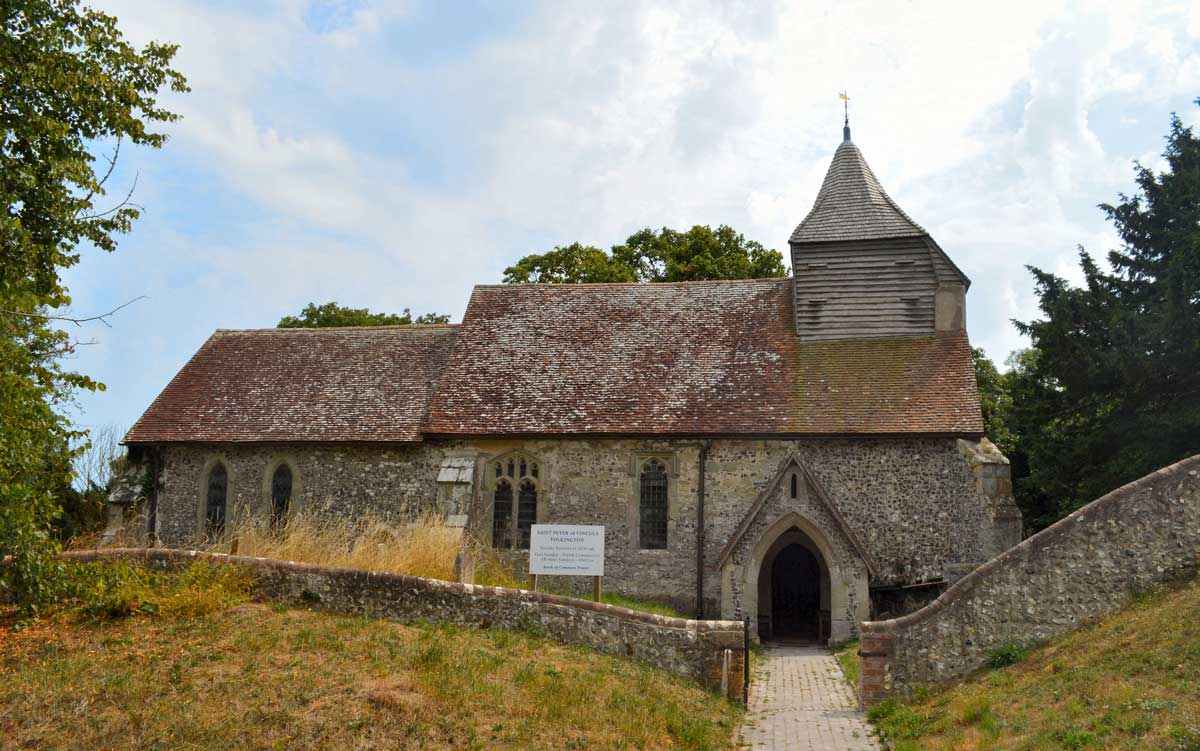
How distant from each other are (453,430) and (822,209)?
36.1 feet

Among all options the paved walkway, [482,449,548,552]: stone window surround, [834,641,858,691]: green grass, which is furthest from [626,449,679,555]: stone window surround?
[834,641,858,691]: green grass

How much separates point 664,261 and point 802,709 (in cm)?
2623

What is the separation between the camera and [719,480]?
847 inches

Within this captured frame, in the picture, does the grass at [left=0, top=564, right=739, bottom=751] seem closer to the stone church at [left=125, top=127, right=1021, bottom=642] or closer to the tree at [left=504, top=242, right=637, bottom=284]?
the stone church at [left=125, top=127, right=1021, bottom=642]

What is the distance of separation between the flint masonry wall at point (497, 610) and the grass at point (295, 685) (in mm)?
305

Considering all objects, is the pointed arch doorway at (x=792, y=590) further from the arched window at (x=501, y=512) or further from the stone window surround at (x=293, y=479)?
the stone window surround at (x=293, y=479)

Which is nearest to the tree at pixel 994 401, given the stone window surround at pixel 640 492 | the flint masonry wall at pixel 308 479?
the stone window surround at pixel 640 492

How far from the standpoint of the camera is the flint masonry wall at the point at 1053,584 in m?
13.1

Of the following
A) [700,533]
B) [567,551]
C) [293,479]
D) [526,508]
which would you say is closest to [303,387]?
[293,479]

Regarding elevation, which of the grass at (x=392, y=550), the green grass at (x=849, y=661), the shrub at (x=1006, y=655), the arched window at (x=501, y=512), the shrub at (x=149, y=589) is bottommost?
the green grass at (x=849, y=661)

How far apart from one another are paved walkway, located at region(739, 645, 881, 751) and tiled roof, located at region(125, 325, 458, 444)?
1024 centimetres

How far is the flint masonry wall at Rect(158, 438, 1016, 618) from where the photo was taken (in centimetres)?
2036

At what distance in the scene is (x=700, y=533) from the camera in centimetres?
2131

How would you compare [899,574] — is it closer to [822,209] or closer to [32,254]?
[822,209]
